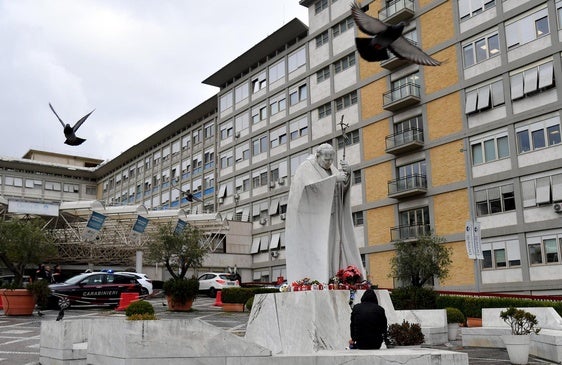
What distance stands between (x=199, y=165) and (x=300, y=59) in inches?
711

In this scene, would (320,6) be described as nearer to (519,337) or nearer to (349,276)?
(519,337)

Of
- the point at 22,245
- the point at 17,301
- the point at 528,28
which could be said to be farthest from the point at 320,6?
the point at 17,301

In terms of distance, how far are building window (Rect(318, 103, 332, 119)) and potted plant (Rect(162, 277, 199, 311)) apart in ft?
73.1

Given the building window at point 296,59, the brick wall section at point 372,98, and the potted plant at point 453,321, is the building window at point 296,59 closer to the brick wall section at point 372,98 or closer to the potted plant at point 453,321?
the brick wall section at point 372,98

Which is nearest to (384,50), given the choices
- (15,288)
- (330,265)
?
(330,265)

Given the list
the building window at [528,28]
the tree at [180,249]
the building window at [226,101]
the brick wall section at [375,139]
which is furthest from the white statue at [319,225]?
the building window at [226,101]

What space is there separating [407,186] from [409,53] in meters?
27.1

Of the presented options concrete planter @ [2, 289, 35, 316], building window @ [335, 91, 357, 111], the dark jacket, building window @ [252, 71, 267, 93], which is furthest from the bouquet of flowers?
building window @ [252, 71, 267, 93]

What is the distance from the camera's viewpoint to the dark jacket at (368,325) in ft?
26.0

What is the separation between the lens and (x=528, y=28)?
30.0 meters

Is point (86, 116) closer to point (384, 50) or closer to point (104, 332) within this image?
point (104, 332)

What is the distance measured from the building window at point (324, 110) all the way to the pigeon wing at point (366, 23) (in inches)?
1335

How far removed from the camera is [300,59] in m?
47.1

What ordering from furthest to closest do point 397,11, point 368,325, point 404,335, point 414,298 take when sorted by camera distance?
1. point 397,11
2. point 414,298
3. point 404,335
4. point 368,325
